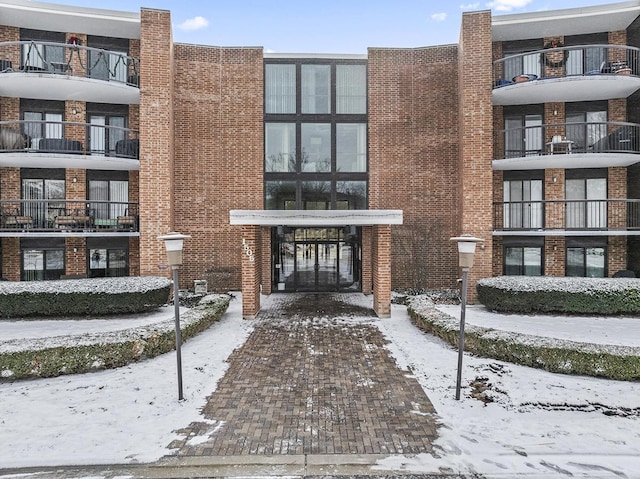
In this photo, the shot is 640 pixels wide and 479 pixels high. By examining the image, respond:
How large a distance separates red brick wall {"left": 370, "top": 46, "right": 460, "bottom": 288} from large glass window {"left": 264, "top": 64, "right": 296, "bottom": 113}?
10.2 ft

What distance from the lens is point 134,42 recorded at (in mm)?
14266

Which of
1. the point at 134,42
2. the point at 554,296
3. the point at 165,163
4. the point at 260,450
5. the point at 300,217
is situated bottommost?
the point at 260,450

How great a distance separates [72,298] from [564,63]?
17781mm

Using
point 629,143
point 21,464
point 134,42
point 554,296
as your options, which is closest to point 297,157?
point 134,42

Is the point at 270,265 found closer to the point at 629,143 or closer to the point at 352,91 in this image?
the point at 352,91

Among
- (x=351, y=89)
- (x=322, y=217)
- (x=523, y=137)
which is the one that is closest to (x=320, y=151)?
(x=351, y=89)

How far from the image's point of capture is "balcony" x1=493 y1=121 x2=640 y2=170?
12.8 metres

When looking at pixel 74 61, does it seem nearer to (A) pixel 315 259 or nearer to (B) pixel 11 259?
(B) pixel 11 259

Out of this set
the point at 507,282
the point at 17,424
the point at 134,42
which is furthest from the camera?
the point at 134,42

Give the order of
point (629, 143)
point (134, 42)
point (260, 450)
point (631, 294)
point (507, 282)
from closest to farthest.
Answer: point (260, 450), point (631, 294), point (507, 282), point (629, 143), point (134, 42)

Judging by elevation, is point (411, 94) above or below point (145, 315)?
above

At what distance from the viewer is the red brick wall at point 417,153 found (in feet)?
48.7

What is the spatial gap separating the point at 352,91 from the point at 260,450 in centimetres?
1383

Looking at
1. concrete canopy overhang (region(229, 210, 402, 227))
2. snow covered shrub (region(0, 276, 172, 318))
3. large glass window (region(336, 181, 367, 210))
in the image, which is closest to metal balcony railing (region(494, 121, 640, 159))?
large glass window (region(336, 181, 367, 210))
